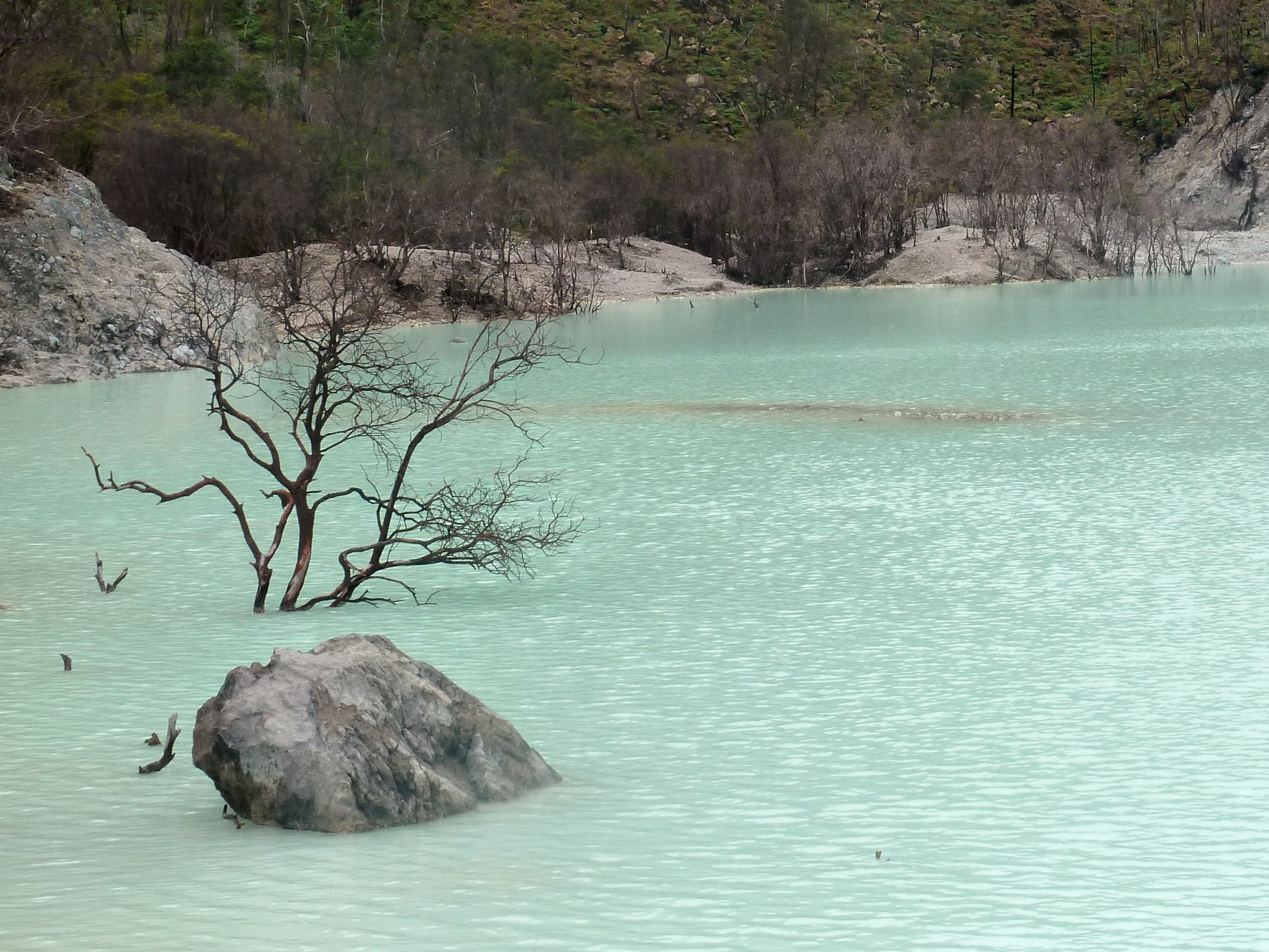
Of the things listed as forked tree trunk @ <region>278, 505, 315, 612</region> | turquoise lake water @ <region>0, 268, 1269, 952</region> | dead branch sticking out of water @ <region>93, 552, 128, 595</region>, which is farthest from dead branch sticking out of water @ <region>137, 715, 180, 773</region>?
dead branch sticking out of water @ <region>93, 552, 128, 595</region>

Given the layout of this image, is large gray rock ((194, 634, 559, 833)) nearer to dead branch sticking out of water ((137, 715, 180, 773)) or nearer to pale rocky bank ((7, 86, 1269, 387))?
dead branch sticking out of water ((137, 715, 180, 773))

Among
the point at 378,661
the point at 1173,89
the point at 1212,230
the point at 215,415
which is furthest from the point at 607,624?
the point at 1173,89

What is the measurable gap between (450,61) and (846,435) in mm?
73841

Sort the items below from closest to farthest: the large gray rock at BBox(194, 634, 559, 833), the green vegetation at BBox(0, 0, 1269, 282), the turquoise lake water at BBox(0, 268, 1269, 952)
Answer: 1. the turquoise lake water at BBox(0, 268, 1269, 952)
2. the large gray rock at BBox(194, 634, 559, 833)
3. the green vegetation at BBox(0, 0, 1269, 282)

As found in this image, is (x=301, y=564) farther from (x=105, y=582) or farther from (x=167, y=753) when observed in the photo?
(x=167, y=753)

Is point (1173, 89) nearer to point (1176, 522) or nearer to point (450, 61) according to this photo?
point (450, 61)

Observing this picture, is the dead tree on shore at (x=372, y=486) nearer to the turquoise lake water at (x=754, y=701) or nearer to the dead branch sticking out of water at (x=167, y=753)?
the turquoise lake water at (x=754, y=701)

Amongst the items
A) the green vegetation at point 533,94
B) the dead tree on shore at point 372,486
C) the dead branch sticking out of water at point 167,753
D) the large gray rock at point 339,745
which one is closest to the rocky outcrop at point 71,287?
the green vegetation at point 533,94

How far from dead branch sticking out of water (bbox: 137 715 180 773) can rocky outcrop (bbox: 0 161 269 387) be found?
873 inches

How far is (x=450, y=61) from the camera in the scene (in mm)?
89062

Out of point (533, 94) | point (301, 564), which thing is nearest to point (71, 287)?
point (301, 564)

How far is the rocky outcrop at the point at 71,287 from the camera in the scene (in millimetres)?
29734

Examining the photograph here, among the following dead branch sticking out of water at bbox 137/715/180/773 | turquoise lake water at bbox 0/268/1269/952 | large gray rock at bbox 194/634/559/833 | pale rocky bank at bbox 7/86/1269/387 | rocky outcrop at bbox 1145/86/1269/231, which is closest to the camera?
turquoise lake water at bbox 0/268/1269/952

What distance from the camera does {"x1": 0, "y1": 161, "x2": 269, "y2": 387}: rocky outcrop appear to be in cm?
2973
